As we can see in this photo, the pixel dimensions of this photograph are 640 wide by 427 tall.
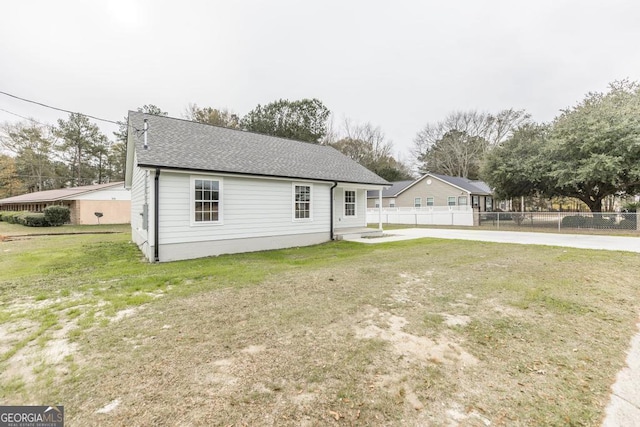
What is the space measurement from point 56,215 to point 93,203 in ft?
11.3

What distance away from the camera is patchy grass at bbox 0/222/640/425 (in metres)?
2.24

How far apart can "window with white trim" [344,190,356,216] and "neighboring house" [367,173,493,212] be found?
472 inches

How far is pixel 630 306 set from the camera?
4719mm

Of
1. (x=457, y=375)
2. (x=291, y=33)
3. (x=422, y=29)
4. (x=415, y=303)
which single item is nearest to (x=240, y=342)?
(x=457, y=375)

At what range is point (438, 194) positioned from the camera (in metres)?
27.7

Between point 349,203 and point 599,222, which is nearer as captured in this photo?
point 349,203

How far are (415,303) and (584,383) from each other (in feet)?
7.20

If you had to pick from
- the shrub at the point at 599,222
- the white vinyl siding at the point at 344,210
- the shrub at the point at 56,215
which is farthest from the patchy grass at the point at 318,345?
the shrub at the point at 56,215

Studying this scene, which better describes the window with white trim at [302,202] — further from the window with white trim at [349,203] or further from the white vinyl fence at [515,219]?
the white vinyl fence at [515,219]

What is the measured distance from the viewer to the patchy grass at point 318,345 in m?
2.24

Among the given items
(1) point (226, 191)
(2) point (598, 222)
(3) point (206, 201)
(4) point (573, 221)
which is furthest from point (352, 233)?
(2) point (598, 222)

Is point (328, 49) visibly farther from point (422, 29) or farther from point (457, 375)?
point (457, 375)

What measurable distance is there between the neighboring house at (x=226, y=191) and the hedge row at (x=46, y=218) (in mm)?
13061

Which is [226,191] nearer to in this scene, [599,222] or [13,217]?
[599,222]
